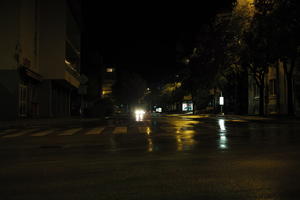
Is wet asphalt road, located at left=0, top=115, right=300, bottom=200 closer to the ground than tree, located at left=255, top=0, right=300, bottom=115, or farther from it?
closer to the ground

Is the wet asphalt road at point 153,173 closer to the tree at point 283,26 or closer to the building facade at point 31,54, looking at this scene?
the tree at point 283,26

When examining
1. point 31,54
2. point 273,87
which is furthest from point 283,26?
point 31,54

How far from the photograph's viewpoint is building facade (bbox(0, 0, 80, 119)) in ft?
111

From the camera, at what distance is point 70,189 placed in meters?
6.03

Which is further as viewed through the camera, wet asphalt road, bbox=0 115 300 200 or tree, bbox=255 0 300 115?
tree, bbox=255 0 300 115

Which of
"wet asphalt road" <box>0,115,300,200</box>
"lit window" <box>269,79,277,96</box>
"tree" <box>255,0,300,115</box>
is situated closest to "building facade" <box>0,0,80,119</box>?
"tree" <box>255,0,300,115</box>

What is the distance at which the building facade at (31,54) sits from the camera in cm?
3369

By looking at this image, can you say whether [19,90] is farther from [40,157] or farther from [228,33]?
[40,157]

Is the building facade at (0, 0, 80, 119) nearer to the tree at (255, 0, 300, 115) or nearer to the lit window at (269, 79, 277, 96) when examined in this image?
the tree at (255, 0, 300, 115)

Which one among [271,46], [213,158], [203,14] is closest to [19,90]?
[271,46]

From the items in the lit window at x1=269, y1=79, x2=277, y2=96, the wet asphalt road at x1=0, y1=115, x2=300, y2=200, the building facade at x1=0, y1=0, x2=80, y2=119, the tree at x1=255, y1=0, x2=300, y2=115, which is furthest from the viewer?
the lit window at x1=269, y1=79, x2=277, y2=96

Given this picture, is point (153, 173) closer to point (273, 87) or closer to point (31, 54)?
point (31, 54)

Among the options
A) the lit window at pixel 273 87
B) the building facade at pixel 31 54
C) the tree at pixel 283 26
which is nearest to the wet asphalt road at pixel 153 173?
the tree at pixel 283 26

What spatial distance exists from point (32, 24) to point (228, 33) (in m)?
20.4
